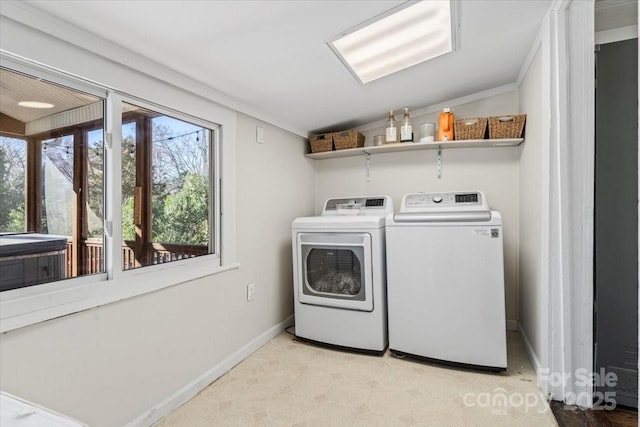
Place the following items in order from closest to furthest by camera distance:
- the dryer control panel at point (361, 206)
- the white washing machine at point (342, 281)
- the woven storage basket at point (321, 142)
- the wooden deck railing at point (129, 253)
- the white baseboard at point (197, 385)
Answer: the wooden deck railing at point (129, 253)
the white baseboard at point (197, 385)
the white washing machine at point (342, 281)
the dryer control panel at point (361, 206)
the woven storage basket at point (321, 142)

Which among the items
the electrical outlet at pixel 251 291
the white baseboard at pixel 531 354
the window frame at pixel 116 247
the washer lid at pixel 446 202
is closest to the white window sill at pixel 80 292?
the window frame at pixel 116 247

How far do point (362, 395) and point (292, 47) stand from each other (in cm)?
190

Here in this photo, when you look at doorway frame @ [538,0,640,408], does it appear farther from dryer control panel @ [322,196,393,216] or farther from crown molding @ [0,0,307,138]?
crown molding @ [0,0,307,138]

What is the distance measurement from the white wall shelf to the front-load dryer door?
89cm

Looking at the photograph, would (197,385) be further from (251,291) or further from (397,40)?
(397,40)

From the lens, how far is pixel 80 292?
1307 mm

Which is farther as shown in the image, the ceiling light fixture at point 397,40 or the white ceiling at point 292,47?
the ceiling light fixture at point 397,40

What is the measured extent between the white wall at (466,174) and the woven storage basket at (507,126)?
1.00ft

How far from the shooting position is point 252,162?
234cm

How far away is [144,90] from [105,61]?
0.20 meters

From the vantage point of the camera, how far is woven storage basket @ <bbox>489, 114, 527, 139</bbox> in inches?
90.3

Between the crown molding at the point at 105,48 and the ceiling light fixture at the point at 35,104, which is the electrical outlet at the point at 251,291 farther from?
the ceiling light fixture at the point at 35,104

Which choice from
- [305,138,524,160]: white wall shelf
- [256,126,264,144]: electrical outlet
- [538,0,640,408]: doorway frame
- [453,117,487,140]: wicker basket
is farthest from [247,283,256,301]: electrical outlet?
[453,117,487,140]: wicker basket

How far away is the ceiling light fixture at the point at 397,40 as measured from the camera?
1558 mm
